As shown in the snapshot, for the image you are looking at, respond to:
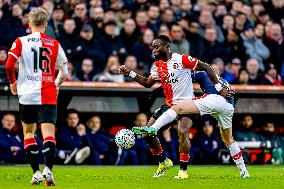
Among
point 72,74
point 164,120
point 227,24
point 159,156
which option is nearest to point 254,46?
point 227,24

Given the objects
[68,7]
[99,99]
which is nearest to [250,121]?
[99,99]

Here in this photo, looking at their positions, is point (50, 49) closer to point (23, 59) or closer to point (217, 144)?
point (23, 59)

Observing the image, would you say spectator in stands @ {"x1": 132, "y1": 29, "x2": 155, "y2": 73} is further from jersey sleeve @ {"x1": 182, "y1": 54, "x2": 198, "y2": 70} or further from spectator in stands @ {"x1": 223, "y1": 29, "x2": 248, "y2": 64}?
jersey sleeve @ {"x1": 182, "y1": 54, "x2": 198, "y2": 70}

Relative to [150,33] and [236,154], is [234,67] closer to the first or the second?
[150,33]

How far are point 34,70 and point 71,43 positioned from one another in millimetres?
8560

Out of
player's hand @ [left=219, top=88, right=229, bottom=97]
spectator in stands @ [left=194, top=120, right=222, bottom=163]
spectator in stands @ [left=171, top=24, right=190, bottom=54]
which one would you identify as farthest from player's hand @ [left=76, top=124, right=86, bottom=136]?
player's hand @ [left=219, top=88, right=229, bottom=97]

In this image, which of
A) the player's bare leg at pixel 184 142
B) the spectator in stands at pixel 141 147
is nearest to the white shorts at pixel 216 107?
the player's bare leg at pixel 184 142

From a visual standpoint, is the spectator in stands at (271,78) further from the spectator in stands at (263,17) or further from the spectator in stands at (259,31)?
the spectator in stands at (263,17)

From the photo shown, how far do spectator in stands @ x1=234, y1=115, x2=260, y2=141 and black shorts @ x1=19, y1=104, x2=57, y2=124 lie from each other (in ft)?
33.7

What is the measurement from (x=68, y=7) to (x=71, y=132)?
345 cm

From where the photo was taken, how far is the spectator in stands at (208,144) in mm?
19938

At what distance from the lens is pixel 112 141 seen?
63.1 ft

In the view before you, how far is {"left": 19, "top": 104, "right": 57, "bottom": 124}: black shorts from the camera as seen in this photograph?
10617 millimetres

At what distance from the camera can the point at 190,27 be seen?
2109 centimetres
